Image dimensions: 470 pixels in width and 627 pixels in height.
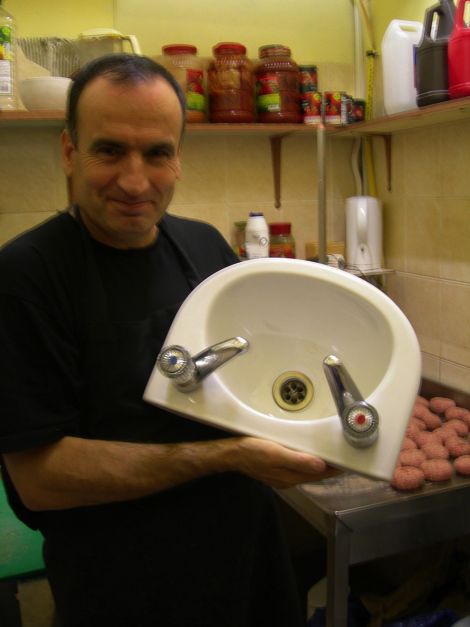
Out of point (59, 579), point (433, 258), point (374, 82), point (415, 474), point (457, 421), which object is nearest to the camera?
point (59, 579)

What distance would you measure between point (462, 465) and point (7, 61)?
149 cm

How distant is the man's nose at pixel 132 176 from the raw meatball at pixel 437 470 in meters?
0.89

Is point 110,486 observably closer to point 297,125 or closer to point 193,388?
point 193,388

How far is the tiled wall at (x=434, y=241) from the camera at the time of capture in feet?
5.88

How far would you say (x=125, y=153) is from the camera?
898mm

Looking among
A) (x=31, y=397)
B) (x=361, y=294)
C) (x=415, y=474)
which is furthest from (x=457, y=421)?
(x=31, y=397)

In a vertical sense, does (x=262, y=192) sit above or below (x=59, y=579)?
above

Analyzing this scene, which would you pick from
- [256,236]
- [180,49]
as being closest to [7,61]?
[180,49]

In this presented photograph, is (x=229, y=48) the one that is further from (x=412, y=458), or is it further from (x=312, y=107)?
(x=412, y=458)

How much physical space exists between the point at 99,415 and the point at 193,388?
7.0 inches

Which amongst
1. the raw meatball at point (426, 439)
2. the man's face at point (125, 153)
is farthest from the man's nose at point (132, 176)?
the raw meatball at point (426, 439)

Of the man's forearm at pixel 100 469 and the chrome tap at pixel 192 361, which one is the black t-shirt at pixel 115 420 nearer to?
the man's forearm at pixel 100 469

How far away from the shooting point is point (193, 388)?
825 millimetres

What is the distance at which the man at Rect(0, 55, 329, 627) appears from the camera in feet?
2.77
